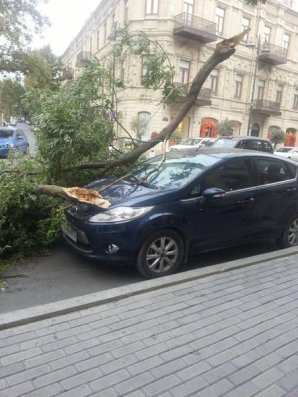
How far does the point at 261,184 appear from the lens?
520 centimetres

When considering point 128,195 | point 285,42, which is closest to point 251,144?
point 128,195

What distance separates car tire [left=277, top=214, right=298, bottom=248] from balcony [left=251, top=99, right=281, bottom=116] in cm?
2790

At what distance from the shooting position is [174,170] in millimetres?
4918

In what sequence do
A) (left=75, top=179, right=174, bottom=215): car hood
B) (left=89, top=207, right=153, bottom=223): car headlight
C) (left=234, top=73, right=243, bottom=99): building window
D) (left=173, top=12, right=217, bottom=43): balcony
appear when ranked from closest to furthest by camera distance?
(left=89, top=207, right=153, bottom=223): car headlight
(left=75, top=179, right=174, bottom=215): car hood
(left=173, top=12, right=217, bottom=43): balcony
(left=234, top=73, right=243, bottom=99): building window

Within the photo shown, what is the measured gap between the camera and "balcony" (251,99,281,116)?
31.5m

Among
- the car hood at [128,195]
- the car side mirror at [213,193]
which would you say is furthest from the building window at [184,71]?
the car side mirror at [213,193]

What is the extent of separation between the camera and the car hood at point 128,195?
→ 4.22 m

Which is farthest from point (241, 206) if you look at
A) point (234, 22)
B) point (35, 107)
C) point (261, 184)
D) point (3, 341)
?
point (234, 22)

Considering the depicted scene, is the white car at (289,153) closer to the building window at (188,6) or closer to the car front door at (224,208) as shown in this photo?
the building window at (188,6)

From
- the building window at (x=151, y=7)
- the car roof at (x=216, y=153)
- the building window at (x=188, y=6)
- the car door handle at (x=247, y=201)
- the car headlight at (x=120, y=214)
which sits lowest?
the car headlight at (x=120, y=214)

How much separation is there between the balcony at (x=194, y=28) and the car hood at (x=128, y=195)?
23.1 m

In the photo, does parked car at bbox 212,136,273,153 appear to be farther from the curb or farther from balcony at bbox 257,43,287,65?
balcony at bbox 257,43,287,65

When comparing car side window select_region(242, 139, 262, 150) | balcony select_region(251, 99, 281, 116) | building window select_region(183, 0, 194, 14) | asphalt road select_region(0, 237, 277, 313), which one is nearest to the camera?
asphalt road select_region(0, 237, 277, 313)

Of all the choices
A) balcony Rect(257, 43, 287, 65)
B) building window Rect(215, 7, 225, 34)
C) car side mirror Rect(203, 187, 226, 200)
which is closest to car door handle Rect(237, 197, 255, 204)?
car side mirror Rect(203, 187, 226, 200)
